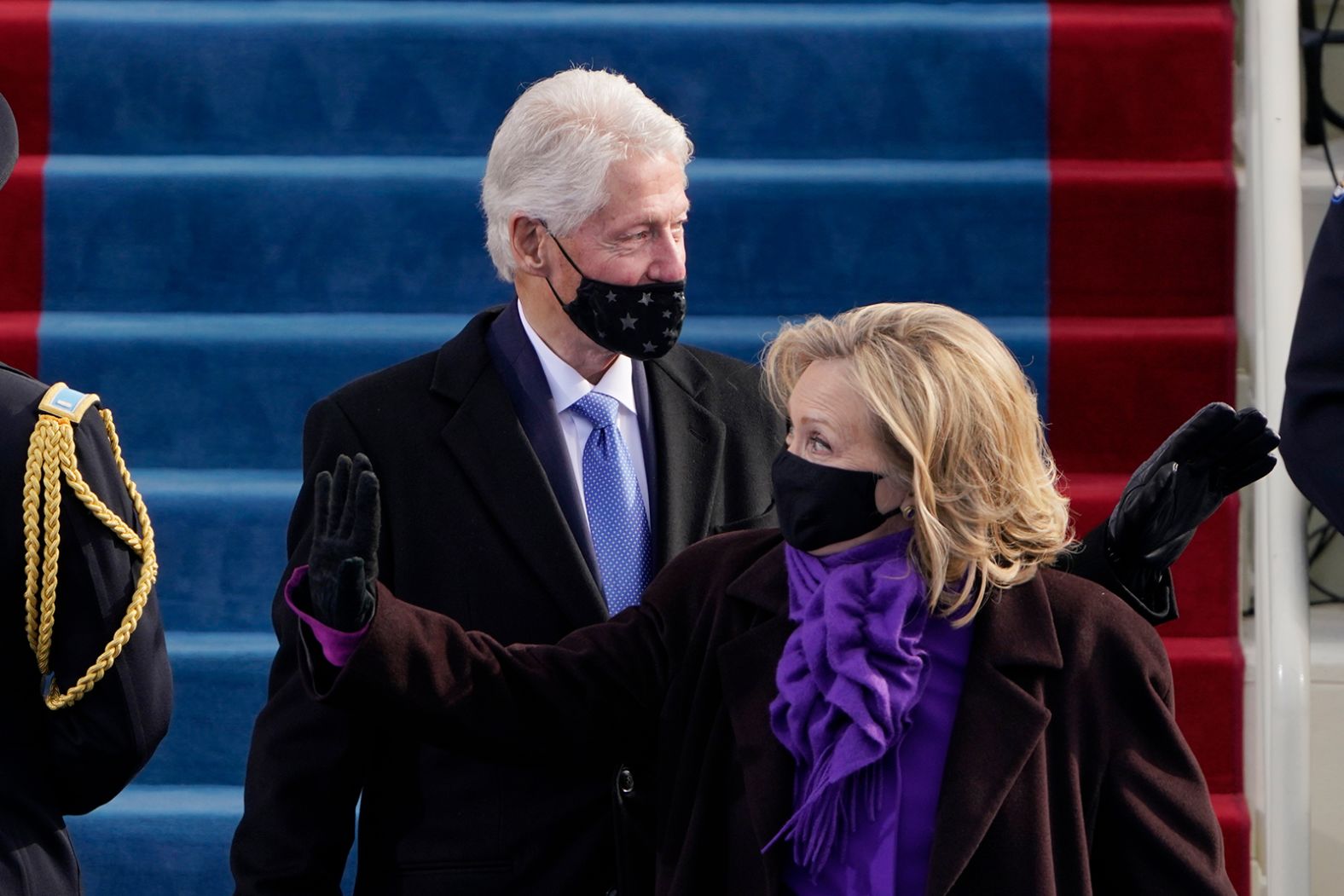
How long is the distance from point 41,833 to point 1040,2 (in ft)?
9.31

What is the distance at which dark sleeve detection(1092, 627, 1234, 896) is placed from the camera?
1.82 metres

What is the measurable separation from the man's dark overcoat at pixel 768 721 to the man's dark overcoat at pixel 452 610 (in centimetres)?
18

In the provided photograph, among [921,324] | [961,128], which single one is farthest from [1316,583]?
[921,324]

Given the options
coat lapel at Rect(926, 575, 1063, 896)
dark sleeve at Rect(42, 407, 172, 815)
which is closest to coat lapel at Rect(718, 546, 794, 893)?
coat lapel at Rect(926, 575, 1063, 896)

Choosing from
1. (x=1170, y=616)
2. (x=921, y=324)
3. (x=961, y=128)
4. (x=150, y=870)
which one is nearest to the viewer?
(x=921, y=324)

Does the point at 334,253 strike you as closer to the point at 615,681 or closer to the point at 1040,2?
the point at 1040,2

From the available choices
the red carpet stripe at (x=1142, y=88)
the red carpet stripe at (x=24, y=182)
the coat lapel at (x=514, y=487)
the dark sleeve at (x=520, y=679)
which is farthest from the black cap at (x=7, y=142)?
the red carpet stripe at (x=1142, y=88)

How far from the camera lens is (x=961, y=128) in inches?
151

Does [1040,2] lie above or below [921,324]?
above

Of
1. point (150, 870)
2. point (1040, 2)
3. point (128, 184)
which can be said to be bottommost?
point (150, 870)

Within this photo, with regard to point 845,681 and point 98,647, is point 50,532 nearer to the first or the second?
point 98,647

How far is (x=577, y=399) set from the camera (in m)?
2.38

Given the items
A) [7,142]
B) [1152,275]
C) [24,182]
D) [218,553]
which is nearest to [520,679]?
[7,142]

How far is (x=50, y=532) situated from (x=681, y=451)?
2.61 feet
